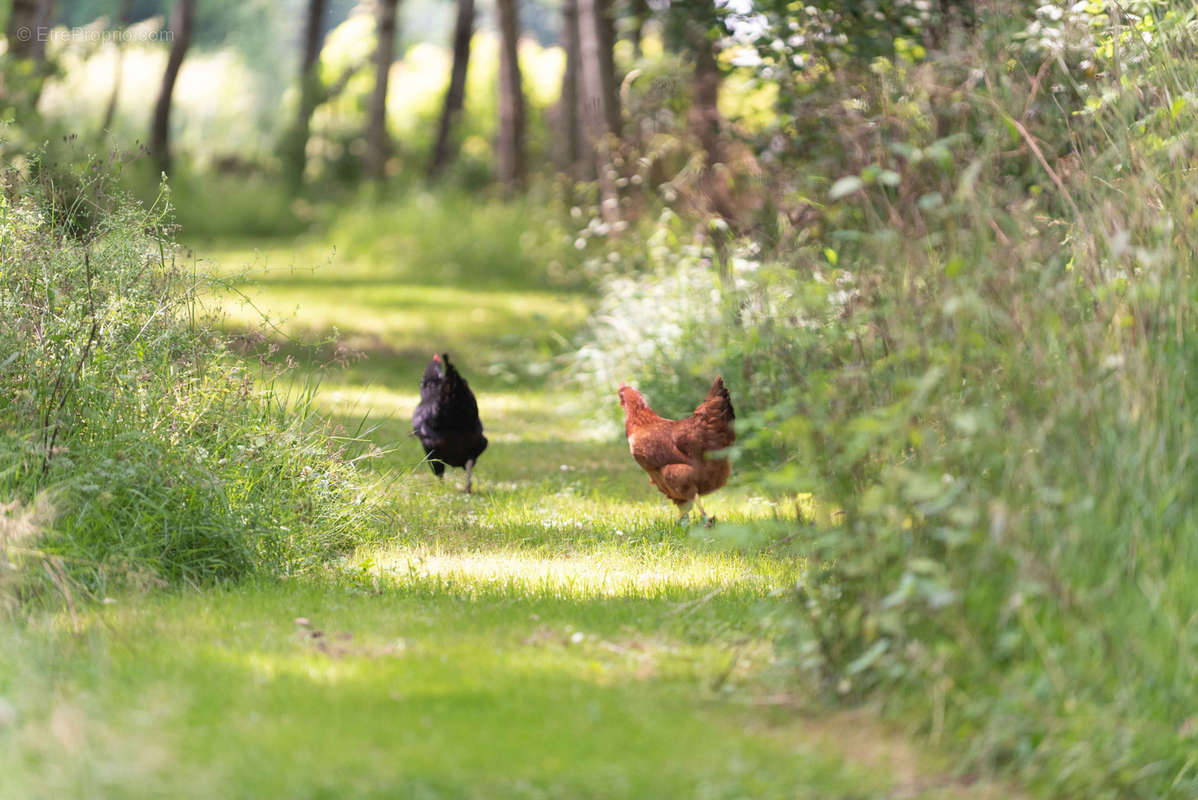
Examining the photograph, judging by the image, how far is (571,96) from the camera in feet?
79.7

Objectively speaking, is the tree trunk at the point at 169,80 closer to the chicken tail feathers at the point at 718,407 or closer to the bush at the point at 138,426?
the bush at the point at 138,426

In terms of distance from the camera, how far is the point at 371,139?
88.1 ft

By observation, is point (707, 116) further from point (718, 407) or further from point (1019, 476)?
point (1019, 476)

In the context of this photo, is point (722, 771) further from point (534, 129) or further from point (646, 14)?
point (534, 129)

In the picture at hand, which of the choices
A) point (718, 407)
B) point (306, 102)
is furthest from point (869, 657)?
point (306, 102)

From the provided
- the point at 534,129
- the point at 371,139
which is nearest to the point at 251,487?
the point at 371,139

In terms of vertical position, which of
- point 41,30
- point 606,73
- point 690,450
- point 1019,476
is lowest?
point 690,450

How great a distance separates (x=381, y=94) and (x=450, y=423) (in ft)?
59.3

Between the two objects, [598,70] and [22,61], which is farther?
[598,70]

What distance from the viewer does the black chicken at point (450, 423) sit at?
8.73m

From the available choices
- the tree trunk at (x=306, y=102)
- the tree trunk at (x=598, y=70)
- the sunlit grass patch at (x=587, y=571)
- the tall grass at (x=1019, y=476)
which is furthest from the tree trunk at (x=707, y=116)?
the tree trunk at (x=306, y=102)

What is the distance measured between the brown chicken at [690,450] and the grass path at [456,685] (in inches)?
9.8

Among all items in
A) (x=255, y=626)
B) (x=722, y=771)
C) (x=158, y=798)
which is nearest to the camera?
(x=158, y=798)

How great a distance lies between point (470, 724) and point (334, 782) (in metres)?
0.60
